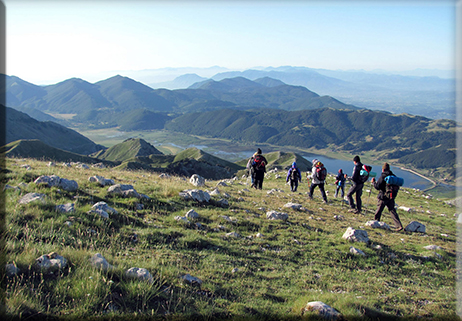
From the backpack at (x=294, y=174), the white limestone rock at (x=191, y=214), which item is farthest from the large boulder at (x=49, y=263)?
the backpack at (x=294, y=174)

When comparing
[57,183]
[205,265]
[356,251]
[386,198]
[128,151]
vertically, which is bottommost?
[128,151]

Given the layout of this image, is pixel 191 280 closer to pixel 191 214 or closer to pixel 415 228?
pixel 191 214

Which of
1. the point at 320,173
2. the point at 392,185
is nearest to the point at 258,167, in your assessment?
the point at 320,173

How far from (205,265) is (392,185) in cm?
1139

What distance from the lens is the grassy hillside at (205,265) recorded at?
4.48m

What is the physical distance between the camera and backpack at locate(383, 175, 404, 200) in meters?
13.4

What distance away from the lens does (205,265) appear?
6.72m

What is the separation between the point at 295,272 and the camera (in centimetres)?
740

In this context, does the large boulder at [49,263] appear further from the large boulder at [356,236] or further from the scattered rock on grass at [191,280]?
the large boulder at [356,236]

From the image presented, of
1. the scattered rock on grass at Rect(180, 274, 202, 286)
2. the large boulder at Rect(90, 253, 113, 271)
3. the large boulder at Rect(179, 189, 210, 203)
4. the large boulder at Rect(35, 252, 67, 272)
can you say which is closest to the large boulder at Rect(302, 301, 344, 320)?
the scattered rock on grass at Rect(180, 274, 202, 286)

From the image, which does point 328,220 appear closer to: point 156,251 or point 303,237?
point 303,237

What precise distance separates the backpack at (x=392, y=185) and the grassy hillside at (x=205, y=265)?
6.89 ft

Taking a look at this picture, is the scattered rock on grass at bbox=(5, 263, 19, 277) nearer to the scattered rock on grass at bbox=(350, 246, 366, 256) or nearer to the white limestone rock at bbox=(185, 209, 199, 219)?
the white limestone rock at bbox=(185, 209, 199, 219)

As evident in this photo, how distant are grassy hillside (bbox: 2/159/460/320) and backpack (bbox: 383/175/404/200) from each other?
210cm
